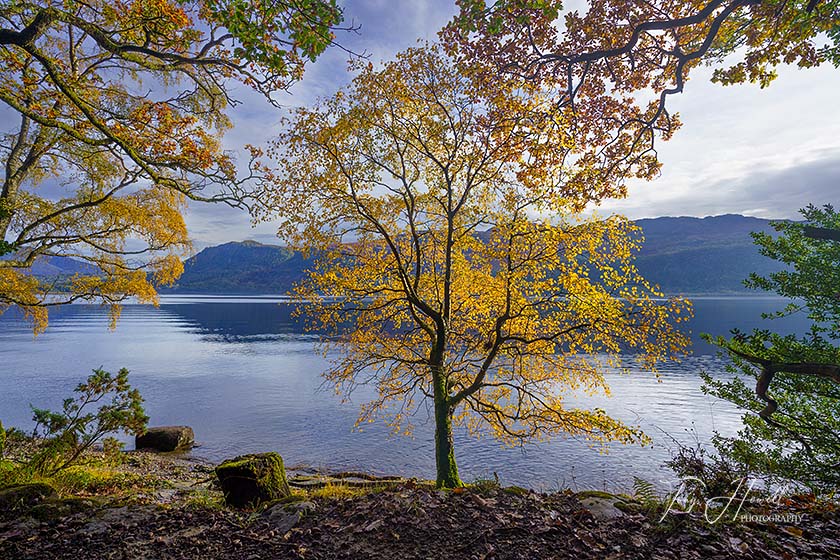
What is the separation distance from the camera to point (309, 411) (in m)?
35.0

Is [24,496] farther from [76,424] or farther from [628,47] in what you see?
[628,47]

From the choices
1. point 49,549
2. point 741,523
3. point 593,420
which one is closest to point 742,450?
point 593,420

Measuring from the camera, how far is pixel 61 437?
32.5ft

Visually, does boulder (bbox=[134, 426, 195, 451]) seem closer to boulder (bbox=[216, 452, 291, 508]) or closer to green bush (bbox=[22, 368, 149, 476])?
green bush (bbox=[22, 368, 149, 476])

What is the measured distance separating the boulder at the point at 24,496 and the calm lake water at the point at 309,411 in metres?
13.8

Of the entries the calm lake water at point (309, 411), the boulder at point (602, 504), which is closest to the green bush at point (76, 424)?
the boulder at point (602, 504)

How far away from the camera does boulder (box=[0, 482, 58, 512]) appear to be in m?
6.48

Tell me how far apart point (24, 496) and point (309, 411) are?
29.5 metres

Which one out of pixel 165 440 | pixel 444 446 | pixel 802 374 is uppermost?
pixel 802 374

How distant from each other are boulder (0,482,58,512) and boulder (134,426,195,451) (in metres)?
22.4

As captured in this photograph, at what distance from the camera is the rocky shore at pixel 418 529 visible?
17.0 ft

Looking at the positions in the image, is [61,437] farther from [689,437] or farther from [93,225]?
[689,437]

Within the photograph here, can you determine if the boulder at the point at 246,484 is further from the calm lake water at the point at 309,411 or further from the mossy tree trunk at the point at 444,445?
the calm lake water at the point at 309,411

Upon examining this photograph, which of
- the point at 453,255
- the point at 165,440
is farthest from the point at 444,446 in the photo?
the point at 165,440
